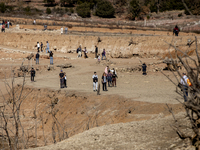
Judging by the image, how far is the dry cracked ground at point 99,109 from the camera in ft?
33.3

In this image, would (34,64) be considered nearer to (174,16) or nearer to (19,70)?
(19,70)

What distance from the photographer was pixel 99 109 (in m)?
17.8

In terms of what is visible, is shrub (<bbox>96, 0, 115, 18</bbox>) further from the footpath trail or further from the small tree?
the footpath trail

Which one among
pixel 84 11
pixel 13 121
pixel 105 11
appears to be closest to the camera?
pixel 13 121

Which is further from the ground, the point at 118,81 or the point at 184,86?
the point at 184,86

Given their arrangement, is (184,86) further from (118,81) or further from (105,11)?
(105,11)

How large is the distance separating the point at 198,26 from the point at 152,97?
36.9m

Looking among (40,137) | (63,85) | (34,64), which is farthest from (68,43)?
(40,137)

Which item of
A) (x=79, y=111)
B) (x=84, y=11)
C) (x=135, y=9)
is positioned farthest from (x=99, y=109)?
(x=84, y=11)

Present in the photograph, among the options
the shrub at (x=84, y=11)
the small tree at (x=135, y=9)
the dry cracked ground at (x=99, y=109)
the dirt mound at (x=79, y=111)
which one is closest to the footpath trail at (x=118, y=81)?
the dry cracked ground at (x=99, y=109)

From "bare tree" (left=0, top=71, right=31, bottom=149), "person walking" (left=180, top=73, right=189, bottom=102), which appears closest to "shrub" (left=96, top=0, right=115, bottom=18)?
"bare tree" (left=0, top=71, right=31, bottom=149)

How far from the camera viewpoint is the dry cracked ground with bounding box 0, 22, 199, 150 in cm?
1015

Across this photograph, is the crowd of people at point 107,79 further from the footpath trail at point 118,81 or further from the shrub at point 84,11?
the shrub at point 84,11

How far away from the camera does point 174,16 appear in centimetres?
6312
